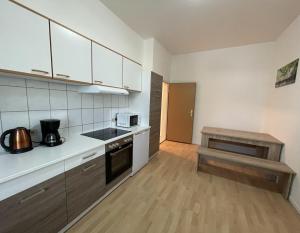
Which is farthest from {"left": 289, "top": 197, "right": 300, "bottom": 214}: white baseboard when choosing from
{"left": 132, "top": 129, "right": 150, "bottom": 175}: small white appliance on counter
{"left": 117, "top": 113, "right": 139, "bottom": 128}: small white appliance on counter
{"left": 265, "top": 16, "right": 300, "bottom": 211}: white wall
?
{"left": 117, "top": 113, "right": 139, "bottom": 128}: small white appliance on counter

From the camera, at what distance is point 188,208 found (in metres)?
1.77

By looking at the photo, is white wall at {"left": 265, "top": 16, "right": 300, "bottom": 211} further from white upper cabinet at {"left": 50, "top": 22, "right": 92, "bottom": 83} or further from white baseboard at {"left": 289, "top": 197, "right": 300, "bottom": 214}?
white upper cabinet at {"left": 50, "top": 22, "right": 92, "bottom": 83}

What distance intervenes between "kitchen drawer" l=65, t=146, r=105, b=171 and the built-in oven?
116 millimetres

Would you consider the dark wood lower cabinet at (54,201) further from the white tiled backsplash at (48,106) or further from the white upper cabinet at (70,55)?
the white upper cabinet at (70,55)

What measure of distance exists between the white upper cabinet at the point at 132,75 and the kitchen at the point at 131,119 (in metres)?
0.03

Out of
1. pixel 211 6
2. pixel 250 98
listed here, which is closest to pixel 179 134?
pixel 250 98

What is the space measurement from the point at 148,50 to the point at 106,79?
1439mm

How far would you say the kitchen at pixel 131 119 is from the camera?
3.86ft

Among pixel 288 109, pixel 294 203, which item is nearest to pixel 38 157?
pixel 294 203

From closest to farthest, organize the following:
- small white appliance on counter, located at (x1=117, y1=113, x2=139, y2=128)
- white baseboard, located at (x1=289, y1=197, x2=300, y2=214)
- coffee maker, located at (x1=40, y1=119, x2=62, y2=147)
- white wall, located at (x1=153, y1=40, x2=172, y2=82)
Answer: coffee maker, located at (x1=40, y1=119, x2=62, y2=147) < white baseboard, located at (x1=289, y1=197, x2=300, y2=214) < small white appliance on counter, located at (x1=117, y1=113, x2=139, y2=128) < white wall, located at (x1=153, y1=40, x2=172, y2=82)

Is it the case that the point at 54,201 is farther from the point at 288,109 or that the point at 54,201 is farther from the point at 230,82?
the point at 230,82

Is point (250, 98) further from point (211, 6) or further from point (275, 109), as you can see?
point (211, 6)

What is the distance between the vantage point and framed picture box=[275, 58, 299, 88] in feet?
6.88

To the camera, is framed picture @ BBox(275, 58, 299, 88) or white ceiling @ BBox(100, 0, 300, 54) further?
framed picture @ BBox(275, 58, 299, 88)
